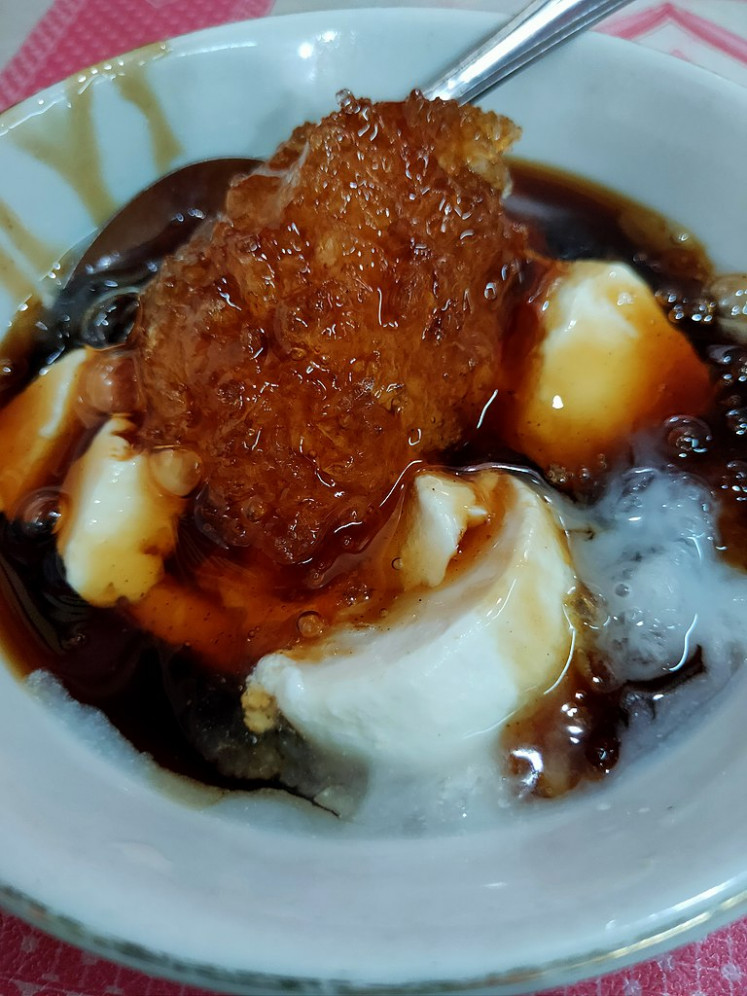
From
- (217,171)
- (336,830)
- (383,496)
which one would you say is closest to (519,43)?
(217,171)

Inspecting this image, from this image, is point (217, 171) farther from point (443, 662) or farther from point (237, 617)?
point (443, 662)

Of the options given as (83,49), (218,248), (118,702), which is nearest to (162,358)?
(218,248)

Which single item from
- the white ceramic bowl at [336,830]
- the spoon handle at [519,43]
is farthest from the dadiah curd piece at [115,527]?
the spoon handle at [519,43]

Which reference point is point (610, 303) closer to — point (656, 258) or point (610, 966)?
point (656, 258)

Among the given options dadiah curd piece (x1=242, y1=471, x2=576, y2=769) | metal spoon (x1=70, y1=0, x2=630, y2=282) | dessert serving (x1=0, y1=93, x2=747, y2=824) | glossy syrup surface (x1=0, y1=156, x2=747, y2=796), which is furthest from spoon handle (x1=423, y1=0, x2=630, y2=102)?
dadiah curd piece (x1=242, y1=471, x2=576, y2=769)

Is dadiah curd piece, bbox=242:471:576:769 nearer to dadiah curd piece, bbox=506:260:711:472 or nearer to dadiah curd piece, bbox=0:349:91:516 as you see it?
dadiah curd piece, bbox=506:260:711:472

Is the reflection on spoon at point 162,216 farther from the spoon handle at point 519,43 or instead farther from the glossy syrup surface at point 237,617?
the spoon handle at point 519,43
